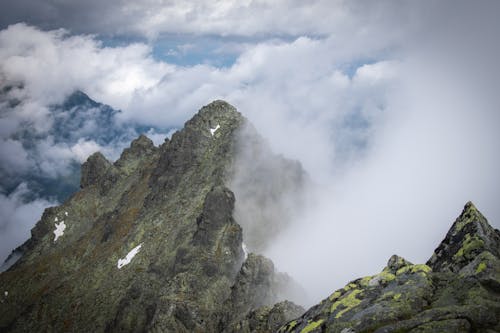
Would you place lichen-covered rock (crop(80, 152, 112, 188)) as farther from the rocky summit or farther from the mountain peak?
the mountain peak

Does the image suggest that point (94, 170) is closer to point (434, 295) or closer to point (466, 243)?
point (466, 243)

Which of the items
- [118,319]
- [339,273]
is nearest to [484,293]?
[118,319]

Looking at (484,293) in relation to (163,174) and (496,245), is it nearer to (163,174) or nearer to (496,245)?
(496,245)

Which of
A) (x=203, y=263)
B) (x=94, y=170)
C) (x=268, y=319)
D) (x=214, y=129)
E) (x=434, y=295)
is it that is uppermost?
(x=214, y=129)

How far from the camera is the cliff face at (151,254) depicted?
90.4 metres

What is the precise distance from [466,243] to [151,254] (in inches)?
4146

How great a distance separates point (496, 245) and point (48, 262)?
16655 cm

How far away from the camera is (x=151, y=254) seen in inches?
4801

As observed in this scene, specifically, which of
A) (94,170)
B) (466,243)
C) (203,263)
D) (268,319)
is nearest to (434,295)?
(466,243)

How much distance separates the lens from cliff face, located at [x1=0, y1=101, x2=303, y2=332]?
9038 cm

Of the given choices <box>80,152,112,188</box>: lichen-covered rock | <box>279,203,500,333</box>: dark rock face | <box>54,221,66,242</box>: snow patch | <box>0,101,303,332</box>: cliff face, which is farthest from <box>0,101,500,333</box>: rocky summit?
<box>80,152,112,188</box>: lichen-covered rock

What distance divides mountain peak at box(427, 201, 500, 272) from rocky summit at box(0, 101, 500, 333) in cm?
12

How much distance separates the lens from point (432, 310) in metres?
24.2

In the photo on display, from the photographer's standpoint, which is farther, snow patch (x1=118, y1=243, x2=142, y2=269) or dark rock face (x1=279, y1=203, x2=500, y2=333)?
snow patch (x1=118, y1=243, x2=142, y2=269)
